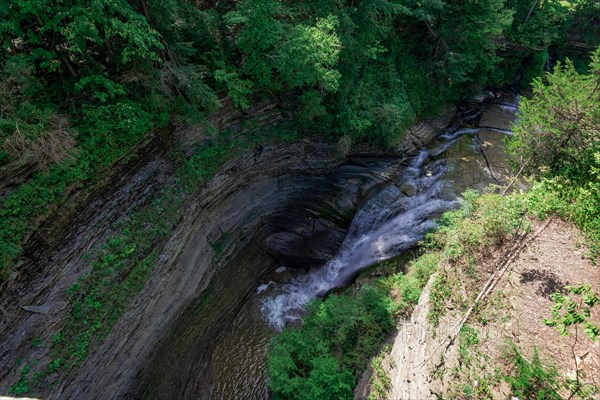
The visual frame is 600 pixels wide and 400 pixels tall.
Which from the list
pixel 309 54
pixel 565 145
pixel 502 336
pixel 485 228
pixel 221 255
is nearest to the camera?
pixel 502 336

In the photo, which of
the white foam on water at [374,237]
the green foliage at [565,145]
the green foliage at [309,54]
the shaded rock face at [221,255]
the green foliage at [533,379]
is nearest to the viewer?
the green foliage at [533,379]

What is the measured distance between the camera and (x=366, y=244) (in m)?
13.7

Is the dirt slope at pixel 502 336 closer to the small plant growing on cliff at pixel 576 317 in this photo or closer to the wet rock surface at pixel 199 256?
the small plant growing on cliff at pixel 576 317

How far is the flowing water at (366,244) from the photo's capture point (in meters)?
12.0

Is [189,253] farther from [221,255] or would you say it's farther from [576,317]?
[576,317]

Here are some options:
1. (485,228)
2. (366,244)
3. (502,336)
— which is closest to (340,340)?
(502,336)

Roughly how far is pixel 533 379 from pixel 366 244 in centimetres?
867

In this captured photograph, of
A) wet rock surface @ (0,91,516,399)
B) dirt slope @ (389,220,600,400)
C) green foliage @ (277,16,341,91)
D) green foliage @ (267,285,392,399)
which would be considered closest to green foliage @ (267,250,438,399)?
green foliage @ (267,285,392,399)

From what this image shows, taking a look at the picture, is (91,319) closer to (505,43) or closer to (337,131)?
(337,131)

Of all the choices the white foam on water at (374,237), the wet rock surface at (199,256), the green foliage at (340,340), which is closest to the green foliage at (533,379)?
the green foliage at (340,340)

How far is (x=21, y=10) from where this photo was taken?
6.11 metres

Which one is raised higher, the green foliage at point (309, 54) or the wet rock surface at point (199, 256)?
the green foliage at point (309, 54)

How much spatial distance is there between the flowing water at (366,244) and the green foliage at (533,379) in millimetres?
7408

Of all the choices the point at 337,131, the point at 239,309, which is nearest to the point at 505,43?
the point at 337,131
